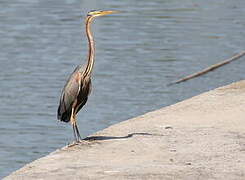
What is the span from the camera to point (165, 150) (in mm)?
9984

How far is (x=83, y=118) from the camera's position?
1515 cm

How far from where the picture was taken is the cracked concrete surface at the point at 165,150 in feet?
30.0

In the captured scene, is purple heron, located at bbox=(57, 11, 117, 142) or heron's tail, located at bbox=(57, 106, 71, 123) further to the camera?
heron's tail, located at bbox=(57, 106, 71, 123)

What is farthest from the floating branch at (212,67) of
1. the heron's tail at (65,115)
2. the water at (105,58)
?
the heron's tail at (65,115)

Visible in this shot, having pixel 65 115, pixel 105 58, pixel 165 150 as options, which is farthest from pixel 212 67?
pixel 165 150

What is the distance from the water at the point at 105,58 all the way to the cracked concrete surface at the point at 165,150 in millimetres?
2283

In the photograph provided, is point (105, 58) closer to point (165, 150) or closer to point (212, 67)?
point (212, 67)

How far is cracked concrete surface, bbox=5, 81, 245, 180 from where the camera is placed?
360 inches

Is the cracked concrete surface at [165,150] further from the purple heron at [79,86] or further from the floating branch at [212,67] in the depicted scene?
the floating branch at [212,67]

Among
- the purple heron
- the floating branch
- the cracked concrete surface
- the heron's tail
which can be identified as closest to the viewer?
the cracked concrete surface

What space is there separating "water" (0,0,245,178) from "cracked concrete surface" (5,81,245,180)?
2.28 metres

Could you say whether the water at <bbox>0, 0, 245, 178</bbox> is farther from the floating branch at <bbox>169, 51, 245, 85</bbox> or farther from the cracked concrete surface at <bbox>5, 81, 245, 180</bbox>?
the cracked concrete surface at <bbox>5, 81, 245, 180</bbox>

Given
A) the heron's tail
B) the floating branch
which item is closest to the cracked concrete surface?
the heron's tail

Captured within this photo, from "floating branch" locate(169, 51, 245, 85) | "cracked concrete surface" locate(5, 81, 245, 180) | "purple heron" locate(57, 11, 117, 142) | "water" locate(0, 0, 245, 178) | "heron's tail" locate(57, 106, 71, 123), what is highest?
"purple heron" locate(57, 11, 117, 142)
